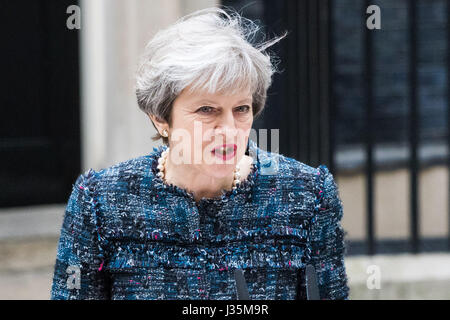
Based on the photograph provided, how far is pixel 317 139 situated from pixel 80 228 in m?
2.39

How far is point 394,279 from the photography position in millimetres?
4848

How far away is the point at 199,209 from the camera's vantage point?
2160mm

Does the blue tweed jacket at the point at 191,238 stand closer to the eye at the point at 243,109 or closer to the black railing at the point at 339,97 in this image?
the eye at the point at 243,109

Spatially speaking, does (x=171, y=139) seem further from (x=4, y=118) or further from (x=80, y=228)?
(x=4, y=118)

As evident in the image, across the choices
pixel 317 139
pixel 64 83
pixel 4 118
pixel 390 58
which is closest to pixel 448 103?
pixel 390 58

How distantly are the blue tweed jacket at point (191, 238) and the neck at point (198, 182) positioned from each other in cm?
3

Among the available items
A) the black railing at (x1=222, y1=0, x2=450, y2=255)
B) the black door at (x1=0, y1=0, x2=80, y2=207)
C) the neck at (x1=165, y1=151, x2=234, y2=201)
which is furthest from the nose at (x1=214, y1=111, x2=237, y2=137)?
the black door at (x1=0, y1=0, x2=80, y2=207)

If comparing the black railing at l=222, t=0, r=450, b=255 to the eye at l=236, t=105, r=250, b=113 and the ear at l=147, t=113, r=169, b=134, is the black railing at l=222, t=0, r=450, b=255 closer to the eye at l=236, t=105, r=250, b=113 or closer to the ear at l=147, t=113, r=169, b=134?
the ear at l=147, t=113, r=169, b=134

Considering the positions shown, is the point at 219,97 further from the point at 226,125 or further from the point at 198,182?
the point at 198,182

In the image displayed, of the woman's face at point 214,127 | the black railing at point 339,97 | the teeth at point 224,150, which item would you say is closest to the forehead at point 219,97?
the woman's face at point 214,127

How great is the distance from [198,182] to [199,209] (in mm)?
73

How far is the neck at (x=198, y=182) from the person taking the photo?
7.11ft

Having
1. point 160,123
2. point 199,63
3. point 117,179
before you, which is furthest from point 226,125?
point 117,179

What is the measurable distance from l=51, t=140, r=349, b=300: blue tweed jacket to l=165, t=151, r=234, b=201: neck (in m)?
0.03
